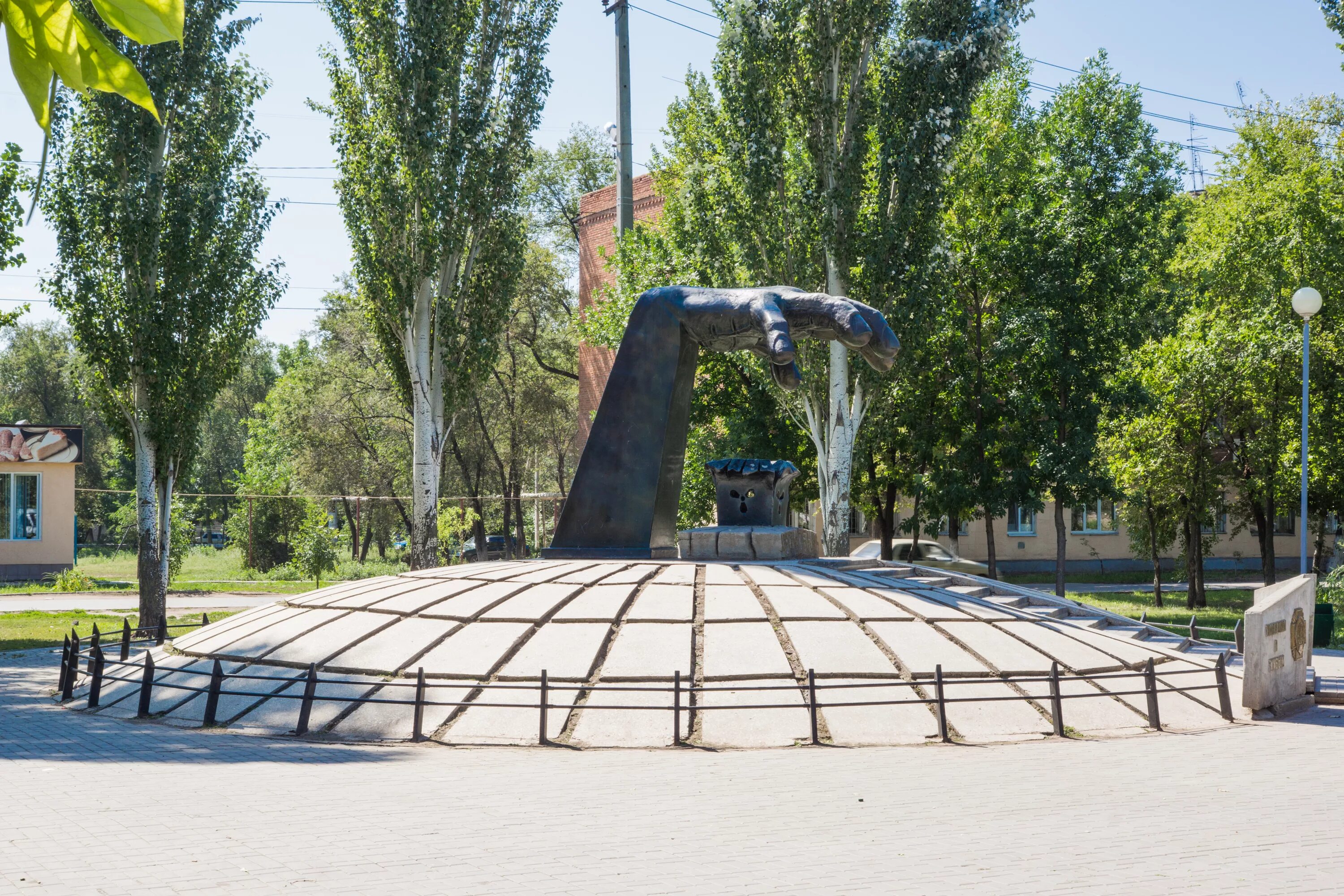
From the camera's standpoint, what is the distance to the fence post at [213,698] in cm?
1047

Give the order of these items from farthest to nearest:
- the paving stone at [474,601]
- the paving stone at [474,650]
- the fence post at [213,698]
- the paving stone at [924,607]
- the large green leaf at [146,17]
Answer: the paving stone at [924,607] → the paving stone at [474,601] → the fence post at [213,698] → the paving stone at [474,650] → the large green leaf at [146,17]

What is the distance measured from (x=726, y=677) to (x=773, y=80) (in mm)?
12978

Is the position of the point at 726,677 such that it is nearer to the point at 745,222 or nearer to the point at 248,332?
the point at 745,222

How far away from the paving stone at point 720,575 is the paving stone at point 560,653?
1493mm

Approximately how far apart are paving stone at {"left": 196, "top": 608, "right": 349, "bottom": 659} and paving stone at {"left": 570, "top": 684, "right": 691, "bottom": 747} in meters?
3.04

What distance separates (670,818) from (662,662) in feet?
10.6

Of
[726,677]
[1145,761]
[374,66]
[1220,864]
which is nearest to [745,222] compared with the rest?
[374,66]

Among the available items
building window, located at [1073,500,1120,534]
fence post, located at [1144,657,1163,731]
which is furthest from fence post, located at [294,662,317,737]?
building window, located at [1073,500,1120,534]

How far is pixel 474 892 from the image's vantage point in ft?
18.0

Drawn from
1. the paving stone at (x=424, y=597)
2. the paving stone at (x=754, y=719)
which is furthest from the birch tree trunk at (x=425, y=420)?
the paving stone at (x=754, y=719)

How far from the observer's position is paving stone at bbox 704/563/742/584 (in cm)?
1177

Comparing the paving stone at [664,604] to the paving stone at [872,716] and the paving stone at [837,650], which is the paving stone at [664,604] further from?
the paving stone at [872,716]

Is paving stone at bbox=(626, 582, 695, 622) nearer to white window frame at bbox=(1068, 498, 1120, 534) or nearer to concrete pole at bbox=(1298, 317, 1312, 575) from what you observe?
concrete pole at bbox=(1298, 317, 1312, 575)

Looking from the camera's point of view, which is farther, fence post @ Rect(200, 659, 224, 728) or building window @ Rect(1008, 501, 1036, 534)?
building window @ Rect(1008, 501, 1036, 534)
